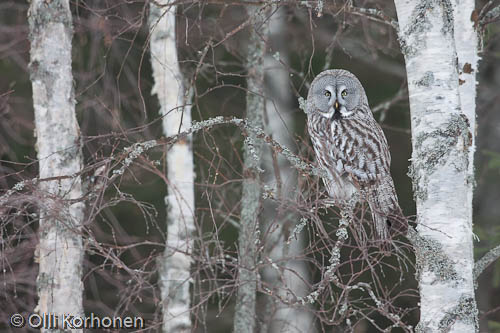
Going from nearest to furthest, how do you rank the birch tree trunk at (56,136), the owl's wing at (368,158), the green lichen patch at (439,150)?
the green lichen patch at (439,150)
the birch tree trunk at (56,136)
the owl's wing at (368,158)

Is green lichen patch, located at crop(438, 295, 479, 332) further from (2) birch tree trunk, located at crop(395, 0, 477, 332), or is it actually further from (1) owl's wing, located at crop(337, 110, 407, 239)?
(1) owl's wing, located at crop(337, 110, 407, 239)

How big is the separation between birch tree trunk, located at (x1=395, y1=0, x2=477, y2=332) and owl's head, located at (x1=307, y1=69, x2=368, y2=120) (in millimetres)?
1572

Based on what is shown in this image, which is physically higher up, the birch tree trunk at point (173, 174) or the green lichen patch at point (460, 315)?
the birch tree trunk at point (173, 174)

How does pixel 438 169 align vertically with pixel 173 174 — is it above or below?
below

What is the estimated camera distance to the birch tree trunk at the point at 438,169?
3.32 m

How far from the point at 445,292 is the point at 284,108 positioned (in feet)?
13.8

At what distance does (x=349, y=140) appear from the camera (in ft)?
16.1

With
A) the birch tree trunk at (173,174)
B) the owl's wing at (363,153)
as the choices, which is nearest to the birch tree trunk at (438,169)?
the owl's wing at (363,153)

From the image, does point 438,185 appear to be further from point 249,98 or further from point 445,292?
point 249,98

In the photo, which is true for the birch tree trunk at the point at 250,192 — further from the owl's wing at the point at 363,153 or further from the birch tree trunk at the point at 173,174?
the owl's wing at the point at 363,153

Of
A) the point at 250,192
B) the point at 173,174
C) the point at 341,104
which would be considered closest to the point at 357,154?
the point at 341,104

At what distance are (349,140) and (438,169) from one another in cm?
152

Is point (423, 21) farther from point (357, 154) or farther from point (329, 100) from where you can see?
point (329, 100)

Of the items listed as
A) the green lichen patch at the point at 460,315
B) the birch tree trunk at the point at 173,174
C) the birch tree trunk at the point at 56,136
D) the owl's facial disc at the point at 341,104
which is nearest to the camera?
the green lichen patch at the point at 460,315
